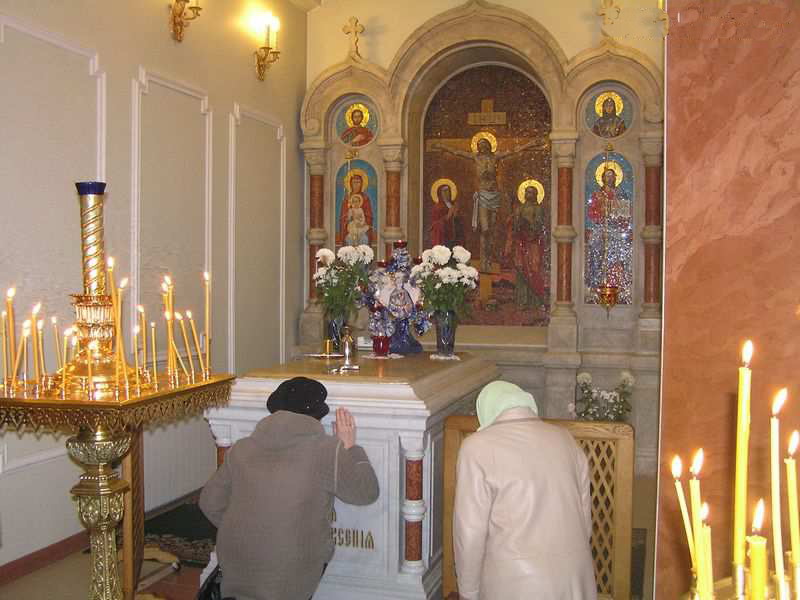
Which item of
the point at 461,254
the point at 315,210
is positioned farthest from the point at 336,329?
→ the point at 315,210

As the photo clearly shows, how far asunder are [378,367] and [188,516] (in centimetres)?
228

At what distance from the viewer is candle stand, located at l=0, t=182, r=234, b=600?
2.96m

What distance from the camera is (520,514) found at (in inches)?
111

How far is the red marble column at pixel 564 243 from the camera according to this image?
8273mm

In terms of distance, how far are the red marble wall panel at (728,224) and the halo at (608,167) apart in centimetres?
695

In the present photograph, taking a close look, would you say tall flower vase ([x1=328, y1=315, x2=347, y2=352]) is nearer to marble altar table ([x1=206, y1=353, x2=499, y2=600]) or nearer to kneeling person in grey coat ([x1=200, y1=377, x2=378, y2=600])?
marble altar table ([x1=206, y1=353, x2=499, y2=600])

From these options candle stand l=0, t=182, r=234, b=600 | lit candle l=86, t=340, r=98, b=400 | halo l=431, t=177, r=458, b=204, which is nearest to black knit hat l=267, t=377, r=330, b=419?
candle stand l=0, t=182, r=234, b=600

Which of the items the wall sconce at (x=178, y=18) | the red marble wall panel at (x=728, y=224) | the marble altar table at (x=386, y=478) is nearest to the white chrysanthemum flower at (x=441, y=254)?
the marble altar table at (x=386, y=478)

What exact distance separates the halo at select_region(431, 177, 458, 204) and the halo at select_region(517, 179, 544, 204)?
2.22ft

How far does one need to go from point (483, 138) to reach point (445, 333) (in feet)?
13.2

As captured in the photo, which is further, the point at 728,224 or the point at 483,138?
the point at 483,138

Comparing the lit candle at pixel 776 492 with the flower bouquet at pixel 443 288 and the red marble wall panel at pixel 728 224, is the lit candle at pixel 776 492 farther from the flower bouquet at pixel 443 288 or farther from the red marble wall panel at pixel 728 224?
the flower bouquet at pixel 443 288

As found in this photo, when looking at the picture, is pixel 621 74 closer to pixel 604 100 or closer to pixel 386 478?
pixel 604 100

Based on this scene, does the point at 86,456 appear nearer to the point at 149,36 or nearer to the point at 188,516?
the point at 188,516
